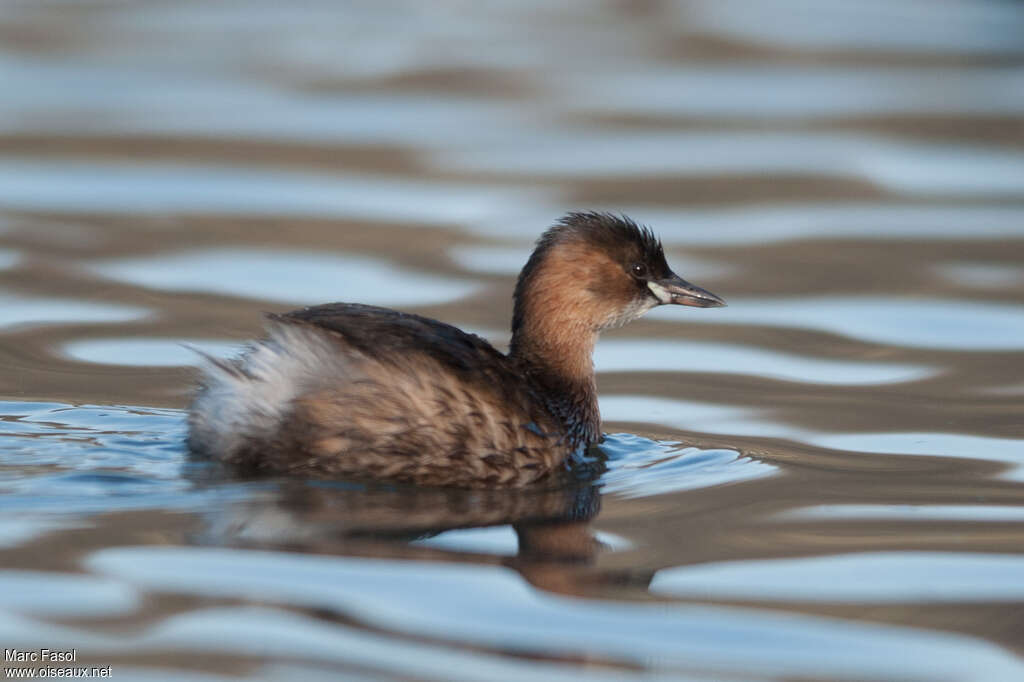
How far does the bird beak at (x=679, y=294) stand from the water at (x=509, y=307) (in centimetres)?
49

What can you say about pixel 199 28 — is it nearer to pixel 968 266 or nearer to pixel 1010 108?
pixel 1010 108

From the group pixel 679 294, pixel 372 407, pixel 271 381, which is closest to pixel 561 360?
pixel 679 294

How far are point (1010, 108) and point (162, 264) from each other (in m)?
6.77

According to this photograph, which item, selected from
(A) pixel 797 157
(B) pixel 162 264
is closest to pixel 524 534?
(B) pixel 162 264

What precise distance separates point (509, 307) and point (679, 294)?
2.08 metres

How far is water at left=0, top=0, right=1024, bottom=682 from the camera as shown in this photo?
16.7 feet

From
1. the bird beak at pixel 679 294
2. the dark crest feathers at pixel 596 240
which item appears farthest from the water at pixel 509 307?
the dark crest feathers at pixel 596 240

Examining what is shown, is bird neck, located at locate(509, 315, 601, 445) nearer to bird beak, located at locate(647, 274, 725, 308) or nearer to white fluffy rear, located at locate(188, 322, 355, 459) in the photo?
bird beak, located at locate(647, 274, 725, 308)

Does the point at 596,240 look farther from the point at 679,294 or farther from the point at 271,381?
the point at 271,381

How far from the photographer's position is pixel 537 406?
22.8ft

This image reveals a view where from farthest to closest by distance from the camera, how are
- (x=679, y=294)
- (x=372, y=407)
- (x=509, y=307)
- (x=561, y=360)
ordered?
(x=509, y=307), (x=679, y=294), (x=561, y=360), (x=372, y=407)

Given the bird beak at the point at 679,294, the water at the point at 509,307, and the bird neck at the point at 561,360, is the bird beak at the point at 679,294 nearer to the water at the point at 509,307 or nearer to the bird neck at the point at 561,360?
the bird neck at the point at 561,360

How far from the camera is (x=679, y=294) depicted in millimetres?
7617

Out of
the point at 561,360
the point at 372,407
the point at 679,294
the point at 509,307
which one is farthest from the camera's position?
the point at 509,307
